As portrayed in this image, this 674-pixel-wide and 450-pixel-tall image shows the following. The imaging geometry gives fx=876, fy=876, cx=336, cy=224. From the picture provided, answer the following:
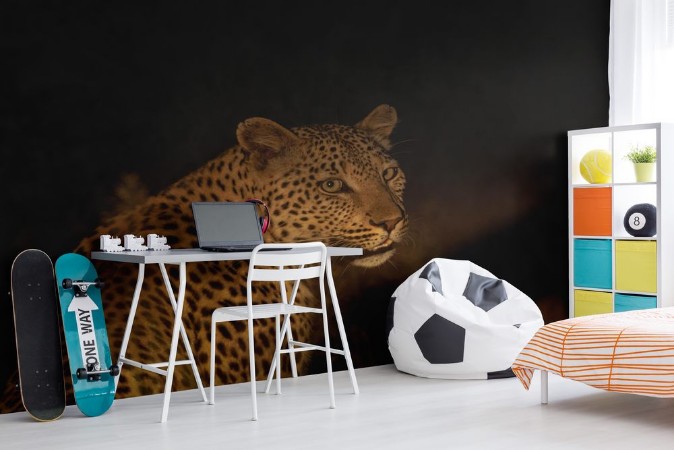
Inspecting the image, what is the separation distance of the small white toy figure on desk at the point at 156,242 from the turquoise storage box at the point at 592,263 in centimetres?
277

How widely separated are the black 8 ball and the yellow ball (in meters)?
0.29

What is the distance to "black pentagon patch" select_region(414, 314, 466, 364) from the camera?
4.47 m

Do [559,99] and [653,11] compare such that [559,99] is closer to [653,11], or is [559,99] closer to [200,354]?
[653,11]

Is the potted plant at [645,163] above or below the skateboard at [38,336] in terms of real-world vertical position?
above

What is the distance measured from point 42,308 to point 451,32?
A: 9.38 ft

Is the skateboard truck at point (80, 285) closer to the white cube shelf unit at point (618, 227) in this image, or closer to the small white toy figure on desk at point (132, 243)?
the small white toy figure on desk at point (132, 243)

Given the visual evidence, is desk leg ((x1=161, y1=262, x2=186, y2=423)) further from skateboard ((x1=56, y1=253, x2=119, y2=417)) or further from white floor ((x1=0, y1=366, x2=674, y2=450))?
skateboard ((x1=56, y1=253, x2=119, y2=417))

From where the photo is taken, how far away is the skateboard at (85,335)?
3787 mm

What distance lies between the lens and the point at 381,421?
3645mm

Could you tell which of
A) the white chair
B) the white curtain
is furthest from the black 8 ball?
the white chair

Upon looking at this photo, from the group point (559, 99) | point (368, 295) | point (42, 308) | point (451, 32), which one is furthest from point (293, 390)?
point (559, 99)

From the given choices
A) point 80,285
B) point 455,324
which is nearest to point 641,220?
point 455,324

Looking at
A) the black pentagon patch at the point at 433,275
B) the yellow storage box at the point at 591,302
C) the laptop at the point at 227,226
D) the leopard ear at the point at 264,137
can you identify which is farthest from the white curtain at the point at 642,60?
the laptop at the point at 227,226

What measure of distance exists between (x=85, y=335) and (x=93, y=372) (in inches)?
6.7
